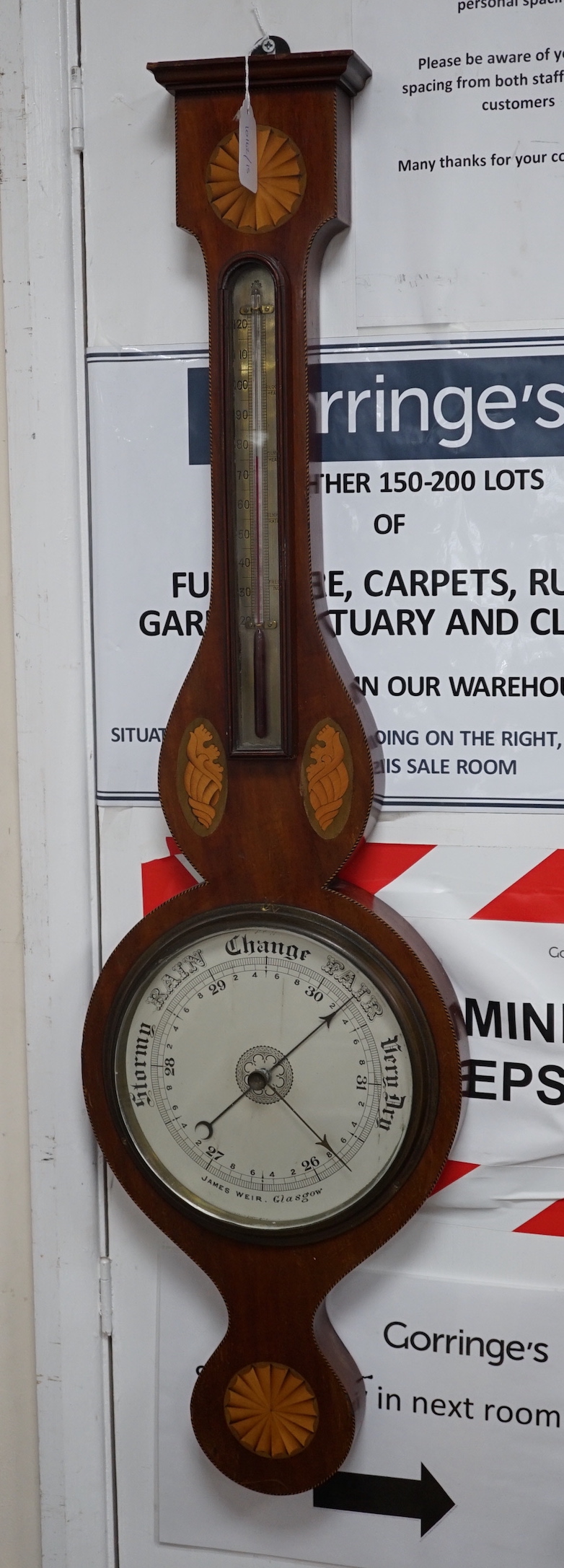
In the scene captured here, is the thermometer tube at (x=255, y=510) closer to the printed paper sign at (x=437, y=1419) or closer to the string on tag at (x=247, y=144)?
the string on tag at (x=247, y=144)

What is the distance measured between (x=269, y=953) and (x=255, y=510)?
17.5 inches

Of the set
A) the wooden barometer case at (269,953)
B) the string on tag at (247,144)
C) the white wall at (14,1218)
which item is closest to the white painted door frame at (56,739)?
the white wall at (14,1218)

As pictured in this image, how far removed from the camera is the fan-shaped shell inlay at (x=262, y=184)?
4.08ft

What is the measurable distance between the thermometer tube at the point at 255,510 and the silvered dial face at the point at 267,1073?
0.22 metres

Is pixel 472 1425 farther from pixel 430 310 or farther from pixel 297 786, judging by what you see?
pixel 430 310

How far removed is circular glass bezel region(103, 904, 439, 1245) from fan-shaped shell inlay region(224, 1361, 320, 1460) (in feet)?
0.49

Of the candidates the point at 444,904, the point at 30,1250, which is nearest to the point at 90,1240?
the point at 30,1250

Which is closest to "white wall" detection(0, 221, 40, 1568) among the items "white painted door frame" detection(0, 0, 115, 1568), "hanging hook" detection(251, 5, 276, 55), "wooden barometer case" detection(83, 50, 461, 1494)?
"white painted door frame" detection(0, 0, 115, 1568)

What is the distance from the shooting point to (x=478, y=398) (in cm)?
130

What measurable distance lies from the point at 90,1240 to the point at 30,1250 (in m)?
0.08

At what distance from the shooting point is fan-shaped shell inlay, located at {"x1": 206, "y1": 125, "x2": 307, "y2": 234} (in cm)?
124

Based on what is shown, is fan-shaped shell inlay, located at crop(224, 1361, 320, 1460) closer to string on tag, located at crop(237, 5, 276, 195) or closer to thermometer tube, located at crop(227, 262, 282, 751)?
thermometer tube, located at crop(227, 262, 282, 751)

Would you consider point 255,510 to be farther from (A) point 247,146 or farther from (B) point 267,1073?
(B) point 267,1073

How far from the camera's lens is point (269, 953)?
4.36 feet
